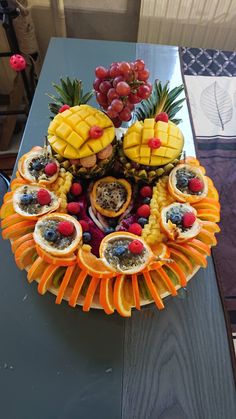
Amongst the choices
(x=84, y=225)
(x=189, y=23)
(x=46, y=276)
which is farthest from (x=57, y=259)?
(x=189, y=23)

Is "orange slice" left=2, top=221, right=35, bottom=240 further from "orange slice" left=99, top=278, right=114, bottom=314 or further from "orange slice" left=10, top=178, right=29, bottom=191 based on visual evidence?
"orange slice" left=99, top=278, right=114, bottom=314

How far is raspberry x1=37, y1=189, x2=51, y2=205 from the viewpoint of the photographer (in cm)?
84

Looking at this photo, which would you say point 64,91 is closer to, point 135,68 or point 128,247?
point 135,68

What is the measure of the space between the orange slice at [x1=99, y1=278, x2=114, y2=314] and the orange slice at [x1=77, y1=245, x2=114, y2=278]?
22mm

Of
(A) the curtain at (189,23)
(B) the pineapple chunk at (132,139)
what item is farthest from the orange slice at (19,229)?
(A) the curtain at (189,23)

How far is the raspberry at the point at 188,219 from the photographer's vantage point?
2.65 feet

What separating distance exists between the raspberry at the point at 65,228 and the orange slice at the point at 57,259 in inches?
2.1

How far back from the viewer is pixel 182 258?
0.82 meters

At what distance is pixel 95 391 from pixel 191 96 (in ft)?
4.04

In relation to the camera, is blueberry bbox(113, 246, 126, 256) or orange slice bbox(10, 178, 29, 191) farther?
orange slice bbox(10, 178, 29, 191)

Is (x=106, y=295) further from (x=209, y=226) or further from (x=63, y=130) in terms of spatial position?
(x=63, y=130)

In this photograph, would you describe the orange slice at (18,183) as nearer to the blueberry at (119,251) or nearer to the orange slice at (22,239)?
the orange slice at (22,239)

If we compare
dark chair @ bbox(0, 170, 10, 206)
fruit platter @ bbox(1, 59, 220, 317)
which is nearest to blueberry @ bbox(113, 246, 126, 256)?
fruit platter @ bbox(1, 59, 220, 317)

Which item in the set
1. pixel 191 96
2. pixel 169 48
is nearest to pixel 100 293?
pixel 191 96
